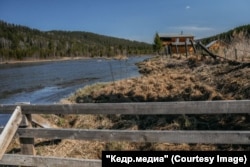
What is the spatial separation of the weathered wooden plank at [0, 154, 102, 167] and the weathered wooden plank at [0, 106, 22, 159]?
0.36 m

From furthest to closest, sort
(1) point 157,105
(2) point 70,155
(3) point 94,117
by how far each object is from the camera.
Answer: (3) point 94,117 < (2) point 70,155 < (1) point 157,105

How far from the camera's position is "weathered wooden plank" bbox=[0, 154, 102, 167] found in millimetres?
5484

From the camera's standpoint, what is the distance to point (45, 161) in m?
5.80

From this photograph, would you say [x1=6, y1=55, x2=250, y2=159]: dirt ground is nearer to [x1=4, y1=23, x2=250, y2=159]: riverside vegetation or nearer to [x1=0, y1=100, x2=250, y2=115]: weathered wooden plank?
[x1=4, y1=23, x2=250, y2=159]: riverside vegetation

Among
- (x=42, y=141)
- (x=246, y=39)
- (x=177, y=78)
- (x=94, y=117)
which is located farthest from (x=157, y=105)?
(x=246, y=39)

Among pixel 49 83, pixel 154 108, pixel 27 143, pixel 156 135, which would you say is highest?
pixel 154 108

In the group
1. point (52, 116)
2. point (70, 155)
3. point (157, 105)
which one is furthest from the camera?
point (52, 116)

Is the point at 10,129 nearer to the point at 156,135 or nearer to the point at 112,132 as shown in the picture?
the point at 112,132

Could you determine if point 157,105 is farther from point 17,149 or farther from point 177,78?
point 177,78

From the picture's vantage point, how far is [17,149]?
8.22m

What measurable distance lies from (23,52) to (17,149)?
506 feet
